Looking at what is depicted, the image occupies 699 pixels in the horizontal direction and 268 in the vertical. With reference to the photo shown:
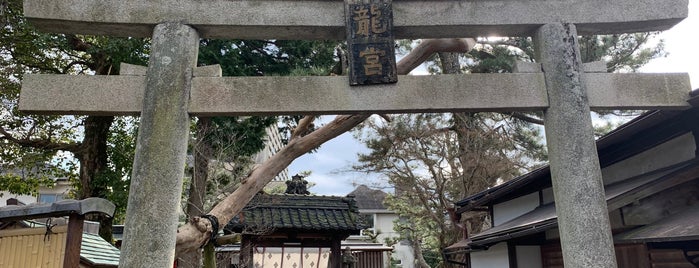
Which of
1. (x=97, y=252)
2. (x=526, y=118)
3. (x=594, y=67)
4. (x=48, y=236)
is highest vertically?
(x=526, y=118)

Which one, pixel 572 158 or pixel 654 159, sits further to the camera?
pixel 654 159

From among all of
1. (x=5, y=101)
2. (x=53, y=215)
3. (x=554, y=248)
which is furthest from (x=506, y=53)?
(x=5, y=101)

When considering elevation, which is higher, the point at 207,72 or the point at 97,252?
the point at 207,72

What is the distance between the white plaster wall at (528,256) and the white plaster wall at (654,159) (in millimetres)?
2348

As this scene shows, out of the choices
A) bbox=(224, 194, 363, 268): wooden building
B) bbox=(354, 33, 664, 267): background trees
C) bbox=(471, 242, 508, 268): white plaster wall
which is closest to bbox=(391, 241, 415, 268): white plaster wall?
bbox=(354, 33, 664, 267): background trees

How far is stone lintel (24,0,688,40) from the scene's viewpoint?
15.8 ft

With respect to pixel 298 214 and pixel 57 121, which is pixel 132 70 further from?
pixel 57 121

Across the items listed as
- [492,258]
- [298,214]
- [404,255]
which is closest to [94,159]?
[298,214]

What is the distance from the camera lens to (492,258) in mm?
10742

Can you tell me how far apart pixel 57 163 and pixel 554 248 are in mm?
13446

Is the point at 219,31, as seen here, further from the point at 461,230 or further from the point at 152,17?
the point at 461,230

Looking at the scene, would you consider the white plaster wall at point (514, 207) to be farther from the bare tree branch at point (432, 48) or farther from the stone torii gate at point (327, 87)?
the stone torii gate at point (327, 87)

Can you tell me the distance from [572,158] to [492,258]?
698cm

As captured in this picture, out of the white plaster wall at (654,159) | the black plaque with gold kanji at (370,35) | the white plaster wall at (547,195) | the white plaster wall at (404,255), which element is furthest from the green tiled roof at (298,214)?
the white plaster wall at (404,255)
